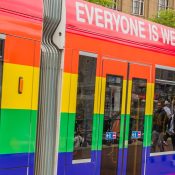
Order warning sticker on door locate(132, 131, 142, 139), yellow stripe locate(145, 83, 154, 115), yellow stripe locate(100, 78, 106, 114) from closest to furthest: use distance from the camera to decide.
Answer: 1. yellow stripe locate(100, 78, 106, 114)
2. warning sticker on door locate(132, 131, 142, 139)
3. yellow stripe locate(145, 83, 154, 115)

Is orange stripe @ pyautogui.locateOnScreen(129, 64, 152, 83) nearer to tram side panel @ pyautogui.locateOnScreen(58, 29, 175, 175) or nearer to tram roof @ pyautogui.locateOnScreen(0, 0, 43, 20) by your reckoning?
tram side panel @ pyautogui.locateOnScreen(58, 29, 175, 175)

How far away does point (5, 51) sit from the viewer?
510 cm

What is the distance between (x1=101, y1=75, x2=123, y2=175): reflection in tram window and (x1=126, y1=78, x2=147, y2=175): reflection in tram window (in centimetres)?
33

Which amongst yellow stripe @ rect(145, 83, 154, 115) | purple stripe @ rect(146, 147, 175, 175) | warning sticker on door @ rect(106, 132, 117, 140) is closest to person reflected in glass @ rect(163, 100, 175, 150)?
purple stripe @ rect(146, 147, 175, 175)

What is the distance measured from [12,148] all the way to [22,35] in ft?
4.02

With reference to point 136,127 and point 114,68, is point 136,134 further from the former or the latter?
point 114,68

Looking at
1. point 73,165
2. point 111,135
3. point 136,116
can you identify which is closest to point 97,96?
point 111,135

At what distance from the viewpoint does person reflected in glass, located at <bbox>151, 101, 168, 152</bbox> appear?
7.81 meters

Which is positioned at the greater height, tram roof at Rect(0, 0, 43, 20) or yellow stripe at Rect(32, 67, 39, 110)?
tram roof at Rect(0, 0, 43, 20)

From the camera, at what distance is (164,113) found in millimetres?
8031

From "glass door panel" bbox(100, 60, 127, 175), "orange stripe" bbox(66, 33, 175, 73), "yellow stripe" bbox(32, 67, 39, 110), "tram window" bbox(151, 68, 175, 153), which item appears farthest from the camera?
"tram window" bbox(151, 68, 175, 153)

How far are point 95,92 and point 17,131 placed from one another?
1.51 metres

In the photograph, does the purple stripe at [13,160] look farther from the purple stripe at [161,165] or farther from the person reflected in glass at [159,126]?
the person reflected in glass at [159,126]

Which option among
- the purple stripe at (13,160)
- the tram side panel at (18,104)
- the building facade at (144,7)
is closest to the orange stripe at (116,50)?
the tram side panel at (18,104)
